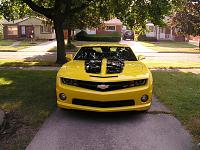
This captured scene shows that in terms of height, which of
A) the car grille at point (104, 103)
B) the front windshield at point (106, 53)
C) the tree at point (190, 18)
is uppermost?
the tree at point (190, 18)

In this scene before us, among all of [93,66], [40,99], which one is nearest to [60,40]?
[40,99]

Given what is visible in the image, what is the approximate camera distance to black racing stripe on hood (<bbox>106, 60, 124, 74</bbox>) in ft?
23.6

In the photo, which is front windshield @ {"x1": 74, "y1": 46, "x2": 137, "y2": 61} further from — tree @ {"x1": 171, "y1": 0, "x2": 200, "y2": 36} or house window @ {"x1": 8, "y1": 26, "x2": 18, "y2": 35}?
house window @ {"x1": 8, "y1": 26, "x2": 18, "y2": 35}

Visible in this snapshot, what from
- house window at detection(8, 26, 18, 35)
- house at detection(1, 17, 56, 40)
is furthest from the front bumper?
house window at detection(8, 26, 18, 35)

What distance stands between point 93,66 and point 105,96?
3.43 feet

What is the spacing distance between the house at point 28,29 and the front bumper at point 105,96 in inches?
1905

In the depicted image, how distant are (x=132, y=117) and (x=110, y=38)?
143ft

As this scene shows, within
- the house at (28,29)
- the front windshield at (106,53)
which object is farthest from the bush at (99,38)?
the front windshield at (106,53)

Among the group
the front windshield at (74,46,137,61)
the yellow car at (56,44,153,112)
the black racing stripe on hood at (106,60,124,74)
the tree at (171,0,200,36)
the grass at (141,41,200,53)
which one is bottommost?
the grass at (141,41,200,53)

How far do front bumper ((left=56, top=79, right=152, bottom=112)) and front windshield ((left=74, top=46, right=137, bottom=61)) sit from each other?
1.57m

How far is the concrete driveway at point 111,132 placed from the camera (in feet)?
18.0

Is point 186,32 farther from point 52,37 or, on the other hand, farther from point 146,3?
point 52,37

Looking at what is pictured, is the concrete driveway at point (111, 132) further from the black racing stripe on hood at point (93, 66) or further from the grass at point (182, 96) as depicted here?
the black racing stripe on hood at point (93, 66)

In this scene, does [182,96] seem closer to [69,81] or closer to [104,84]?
[104,84]
